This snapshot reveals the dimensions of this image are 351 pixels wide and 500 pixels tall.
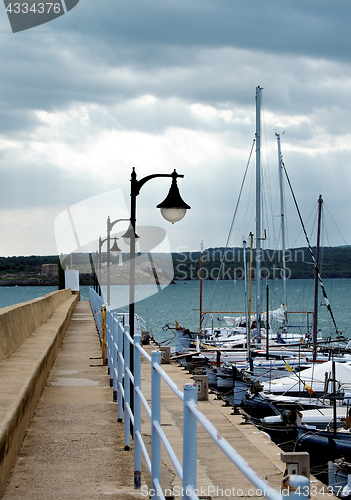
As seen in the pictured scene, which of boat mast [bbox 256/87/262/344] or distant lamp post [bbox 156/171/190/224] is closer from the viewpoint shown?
distant lamp post [bbox 156/171/190/224]

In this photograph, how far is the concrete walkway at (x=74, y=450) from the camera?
4998 millimetres

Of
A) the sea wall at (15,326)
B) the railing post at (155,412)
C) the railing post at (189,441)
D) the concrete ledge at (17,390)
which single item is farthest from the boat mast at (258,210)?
the railing post at (189,441)

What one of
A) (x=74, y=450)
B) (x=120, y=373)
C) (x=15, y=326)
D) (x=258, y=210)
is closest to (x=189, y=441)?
(x=74, y=450)

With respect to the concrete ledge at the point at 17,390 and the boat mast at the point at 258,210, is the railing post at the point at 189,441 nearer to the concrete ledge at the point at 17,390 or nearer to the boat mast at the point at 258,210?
the concrete ledge at the point at 17,390

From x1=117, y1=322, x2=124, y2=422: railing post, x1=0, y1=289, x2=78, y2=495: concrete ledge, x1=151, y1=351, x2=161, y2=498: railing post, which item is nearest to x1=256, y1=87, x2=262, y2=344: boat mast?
x1=0, y1=289, x2=78, y2=495: concrete ledge

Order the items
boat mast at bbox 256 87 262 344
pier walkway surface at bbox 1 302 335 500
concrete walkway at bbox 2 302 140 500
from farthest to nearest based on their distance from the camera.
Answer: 1. boat mast at bbox 256 87 262 344
2. pier walkway surface at bbox 1 302 335 500
3. concrete walkway at bbox 2 302 140 500

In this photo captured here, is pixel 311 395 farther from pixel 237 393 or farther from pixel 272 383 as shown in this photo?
pixel 237 393

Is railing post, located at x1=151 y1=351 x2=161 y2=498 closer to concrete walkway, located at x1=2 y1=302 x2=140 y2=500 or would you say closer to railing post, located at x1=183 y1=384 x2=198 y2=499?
concrete walkway, located at x1=2 y1=302 x2=140 y2=500

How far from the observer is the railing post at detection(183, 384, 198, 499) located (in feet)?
8.53

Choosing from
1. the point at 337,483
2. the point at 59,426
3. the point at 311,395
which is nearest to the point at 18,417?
the point at 59,426

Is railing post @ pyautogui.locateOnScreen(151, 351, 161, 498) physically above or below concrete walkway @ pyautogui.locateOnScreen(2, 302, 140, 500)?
above

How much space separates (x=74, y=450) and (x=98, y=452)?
0.29m

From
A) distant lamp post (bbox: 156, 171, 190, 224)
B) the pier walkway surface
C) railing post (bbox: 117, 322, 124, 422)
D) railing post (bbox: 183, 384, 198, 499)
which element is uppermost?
distant lamp post (bbox: 156, 171, 190, 224)

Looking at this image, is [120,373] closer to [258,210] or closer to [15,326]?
[15,326]
